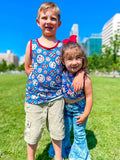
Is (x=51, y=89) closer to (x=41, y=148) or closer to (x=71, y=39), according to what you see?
(x=71, y=39)

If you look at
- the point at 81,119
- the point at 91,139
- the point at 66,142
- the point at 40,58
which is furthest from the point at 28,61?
the point at 91,139

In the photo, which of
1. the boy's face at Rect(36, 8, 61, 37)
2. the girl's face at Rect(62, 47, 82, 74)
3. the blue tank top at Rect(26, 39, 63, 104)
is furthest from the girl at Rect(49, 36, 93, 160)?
the boy's face at Rect(36, 8, 61, 37)

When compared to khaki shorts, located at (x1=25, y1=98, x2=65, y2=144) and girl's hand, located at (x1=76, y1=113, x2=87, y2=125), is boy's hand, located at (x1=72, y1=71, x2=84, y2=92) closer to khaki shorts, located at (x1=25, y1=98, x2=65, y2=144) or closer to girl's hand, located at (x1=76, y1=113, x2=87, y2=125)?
khaki shorts, located at (x1=25, y1=98, x2=65, y2=144)

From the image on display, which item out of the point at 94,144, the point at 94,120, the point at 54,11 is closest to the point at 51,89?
the point at 54,11

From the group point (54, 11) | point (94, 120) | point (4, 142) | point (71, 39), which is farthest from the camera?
point (94, 120)

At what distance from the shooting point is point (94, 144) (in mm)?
2418

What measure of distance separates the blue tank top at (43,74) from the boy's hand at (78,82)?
19 centimetres

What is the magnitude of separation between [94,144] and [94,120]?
3.60ft

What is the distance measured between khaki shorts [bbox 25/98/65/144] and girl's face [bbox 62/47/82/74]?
0.41 meters

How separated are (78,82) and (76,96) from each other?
205 millimetres

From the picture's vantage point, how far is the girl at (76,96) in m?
1.63

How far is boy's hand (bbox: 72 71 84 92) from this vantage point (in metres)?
1.62

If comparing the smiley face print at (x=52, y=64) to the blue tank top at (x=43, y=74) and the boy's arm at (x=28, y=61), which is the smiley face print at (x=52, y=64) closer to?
the blue tank top at (x=43, y=74)

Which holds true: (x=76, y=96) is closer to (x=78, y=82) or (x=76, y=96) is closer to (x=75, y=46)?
(x=78, y=82)
